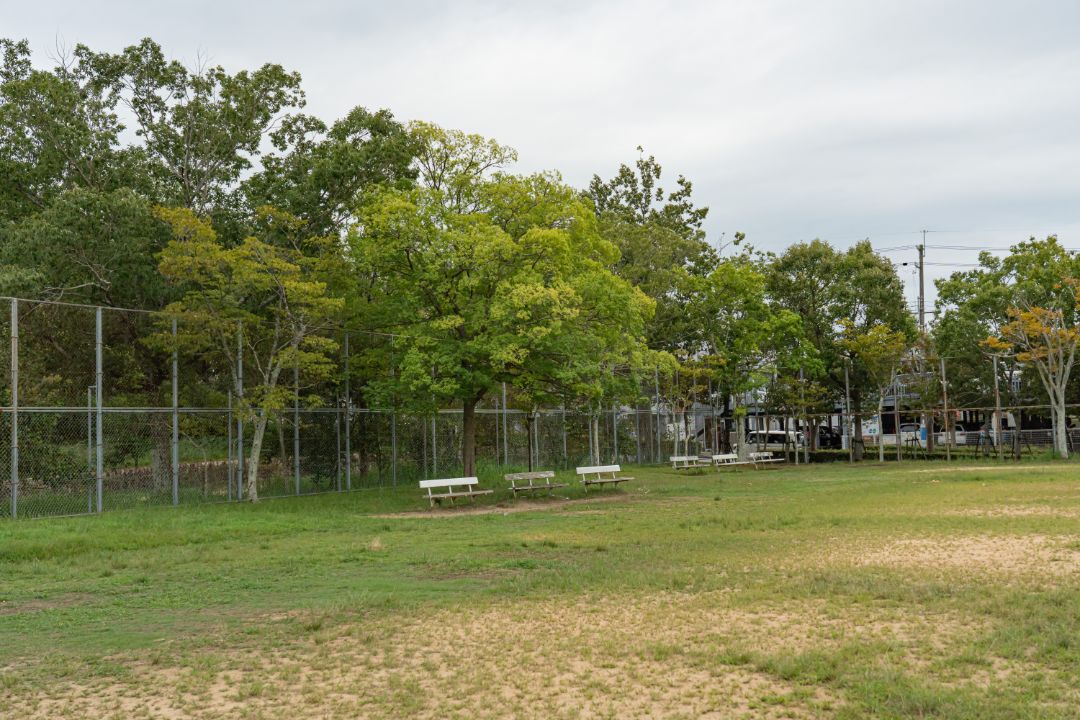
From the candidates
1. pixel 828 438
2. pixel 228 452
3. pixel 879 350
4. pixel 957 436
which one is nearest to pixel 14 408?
pixel 228 452

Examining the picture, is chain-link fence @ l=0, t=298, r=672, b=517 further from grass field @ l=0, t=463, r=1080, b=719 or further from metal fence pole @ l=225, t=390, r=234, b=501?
grass field @ l=0, t=463, r=1080, b=719

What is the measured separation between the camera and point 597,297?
2302 centimetres

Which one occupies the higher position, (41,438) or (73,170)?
(73,170)

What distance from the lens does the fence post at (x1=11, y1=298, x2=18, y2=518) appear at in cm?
1672

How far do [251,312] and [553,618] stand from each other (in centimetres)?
1653

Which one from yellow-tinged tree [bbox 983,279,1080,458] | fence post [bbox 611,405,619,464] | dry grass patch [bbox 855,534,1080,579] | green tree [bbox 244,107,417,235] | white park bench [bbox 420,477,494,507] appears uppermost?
green tree [bbox 244,107,417,235]

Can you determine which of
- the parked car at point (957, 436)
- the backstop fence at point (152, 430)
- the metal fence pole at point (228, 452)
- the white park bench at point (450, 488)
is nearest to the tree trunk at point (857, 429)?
the parked car at point (957, 436)

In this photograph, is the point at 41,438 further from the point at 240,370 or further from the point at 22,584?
the point at 22,584

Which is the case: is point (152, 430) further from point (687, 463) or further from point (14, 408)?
point (687, 463)

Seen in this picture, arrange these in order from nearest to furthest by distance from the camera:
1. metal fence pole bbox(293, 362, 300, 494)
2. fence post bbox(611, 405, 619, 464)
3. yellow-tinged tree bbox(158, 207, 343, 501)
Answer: yellow-tinged tree bbox(158, 207, 343, 501), metal fence pole bbox(293, 362, 300, 494), fence post bbox(611, 405, 619, 464)

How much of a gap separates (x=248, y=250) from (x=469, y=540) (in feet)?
31.8

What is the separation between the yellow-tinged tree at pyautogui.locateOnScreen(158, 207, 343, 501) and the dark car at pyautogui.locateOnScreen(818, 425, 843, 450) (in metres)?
35.6

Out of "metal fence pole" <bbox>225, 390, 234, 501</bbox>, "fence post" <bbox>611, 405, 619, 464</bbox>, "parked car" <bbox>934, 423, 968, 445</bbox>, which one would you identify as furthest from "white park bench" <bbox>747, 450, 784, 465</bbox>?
"metal fence pole" <bbox>225, 390, 234, 501</bbox>

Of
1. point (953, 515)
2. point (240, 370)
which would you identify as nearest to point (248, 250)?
point (240, 370)
